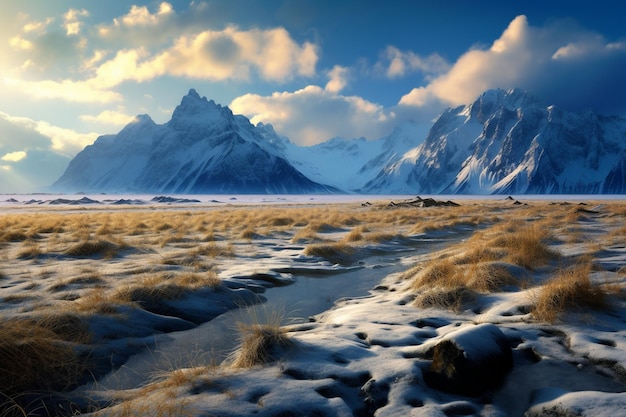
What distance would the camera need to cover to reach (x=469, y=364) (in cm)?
426

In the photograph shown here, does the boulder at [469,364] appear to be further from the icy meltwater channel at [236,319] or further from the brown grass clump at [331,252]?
the brown grass clump at [331,252]

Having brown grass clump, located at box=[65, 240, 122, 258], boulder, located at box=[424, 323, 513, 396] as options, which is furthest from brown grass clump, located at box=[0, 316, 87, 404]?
brown grass clump, located at box=[65, 240, 122, 258]

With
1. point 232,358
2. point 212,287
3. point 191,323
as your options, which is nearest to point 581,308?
point 232,358

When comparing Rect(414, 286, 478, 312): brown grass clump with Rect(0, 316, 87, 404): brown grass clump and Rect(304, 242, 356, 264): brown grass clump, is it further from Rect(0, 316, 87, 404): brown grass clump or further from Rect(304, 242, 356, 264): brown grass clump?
Rect(304, 242, 356, 264): brown grass clump

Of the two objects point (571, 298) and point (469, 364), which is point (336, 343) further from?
point (571, 298)

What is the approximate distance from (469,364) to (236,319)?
4.64 meters

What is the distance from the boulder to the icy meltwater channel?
99.6 inches

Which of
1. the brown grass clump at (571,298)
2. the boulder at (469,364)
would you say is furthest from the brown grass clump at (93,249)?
the brown grass clump at (571,298)

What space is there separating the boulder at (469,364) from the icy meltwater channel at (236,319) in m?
2.53

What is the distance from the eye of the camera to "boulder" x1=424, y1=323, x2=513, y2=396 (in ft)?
13.9

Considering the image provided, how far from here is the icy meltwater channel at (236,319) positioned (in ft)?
16.9

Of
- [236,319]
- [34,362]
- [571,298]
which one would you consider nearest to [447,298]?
[571,298]

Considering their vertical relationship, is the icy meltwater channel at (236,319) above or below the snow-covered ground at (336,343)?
below

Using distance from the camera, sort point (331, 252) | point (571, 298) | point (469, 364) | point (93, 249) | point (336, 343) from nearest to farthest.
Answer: point (469, 364) < point (336, 343) < point (571, 298) < point (93, 249) < point (331, 252)
